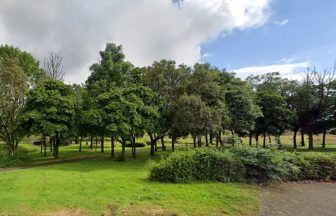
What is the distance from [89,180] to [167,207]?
20.3ft

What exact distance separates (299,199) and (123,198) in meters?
7.35

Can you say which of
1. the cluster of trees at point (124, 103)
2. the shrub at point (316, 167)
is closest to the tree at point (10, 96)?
the cluster of trees at point (124, 103)

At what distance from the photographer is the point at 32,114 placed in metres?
24.2

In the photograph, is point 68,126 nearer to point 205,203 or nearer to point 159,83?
point 159,83

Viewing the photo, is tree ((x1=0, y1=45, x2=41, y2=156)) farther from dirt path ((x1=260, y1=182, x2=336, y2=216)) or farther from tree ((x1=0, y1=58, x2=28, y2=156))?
dirt path ((x1=260, y1=182, x2=336, y2=216))

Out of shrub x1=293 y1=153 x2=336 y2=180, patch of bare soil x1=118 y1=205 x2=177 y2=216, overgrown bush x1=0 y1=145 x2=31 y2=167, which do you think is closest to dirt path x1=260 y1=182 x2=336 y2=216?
shrub x1=293 y1=153 x2=336 y2=180

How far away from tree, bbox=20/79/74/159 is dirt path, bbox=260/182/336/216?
18346 millimetres

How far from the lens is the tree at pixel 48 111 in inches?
965

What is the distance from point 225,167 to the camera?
14.8 metres

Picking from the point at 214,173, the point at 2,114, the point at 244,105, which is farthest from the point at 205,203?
the point at 2,114

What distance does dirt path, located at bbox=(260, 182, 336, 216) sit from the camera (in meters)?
10.6

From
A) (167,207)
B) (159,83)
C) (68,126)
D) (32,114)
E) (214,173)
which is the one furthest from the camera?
(159,83)

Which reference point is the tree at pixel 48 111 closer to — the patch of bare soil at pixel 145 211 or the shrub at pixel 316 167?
the patch of bare soil at pixel 145 211

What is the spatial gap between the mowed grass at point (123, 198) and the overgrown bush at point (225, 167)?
27.4 inches
